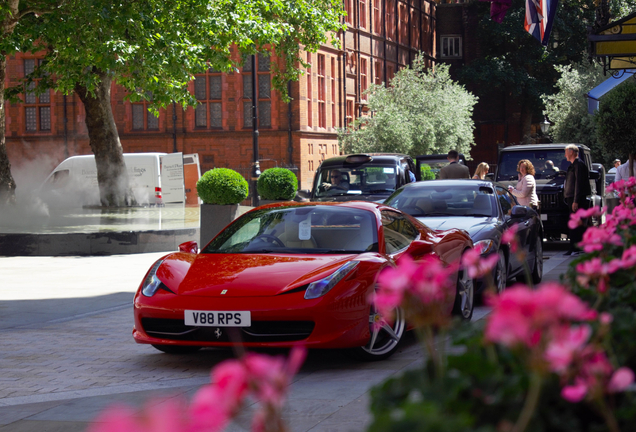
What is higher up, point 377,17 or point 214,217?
point 377,17

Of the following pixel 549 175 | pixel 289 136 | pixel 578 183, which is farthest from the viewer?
pixel 289 136

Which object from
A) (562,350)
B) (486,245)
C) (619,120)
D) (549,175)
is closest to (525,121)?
(549,175)

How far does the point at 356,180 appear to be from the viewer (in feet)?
50.3

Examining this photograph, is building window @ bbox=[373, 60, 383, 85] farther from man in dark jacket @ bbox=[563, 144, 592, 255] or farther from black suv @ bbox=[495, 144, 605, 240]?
man in dark jacket @ bbox=[563, 144, 592, 255]

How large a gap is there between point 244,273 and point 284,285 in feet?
1.47

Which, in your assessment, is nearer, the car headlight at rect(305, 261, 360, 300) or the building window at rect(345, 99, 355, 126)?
the car headlight at rect(305, 261, 360, 300)

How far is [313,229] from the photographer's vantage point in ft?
25.5

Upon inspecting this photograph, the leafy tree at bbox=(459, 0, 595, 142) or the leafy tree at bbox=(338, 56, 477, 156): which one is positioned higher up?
the leafy tree at bbox=(459, 0, 595, 142)

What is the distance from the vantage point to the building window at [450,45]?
201 ft

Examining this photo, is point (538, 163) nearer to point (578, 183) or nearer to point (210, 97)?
point (578, 183)

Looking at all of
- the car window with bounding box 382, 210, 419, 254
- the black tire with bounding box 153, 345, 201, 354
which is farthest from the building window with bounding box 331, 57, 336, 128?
the black tire with bounding box 153, 345, 201, 354

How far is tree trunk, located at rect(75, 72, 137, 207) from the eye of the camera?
86.1 feet

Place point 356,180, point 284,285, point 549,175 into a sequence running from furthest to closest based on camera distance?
point 549,175
point 356,180
point 284,285

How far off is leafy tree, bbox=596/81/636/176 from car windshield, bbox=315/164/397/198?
3.80m
